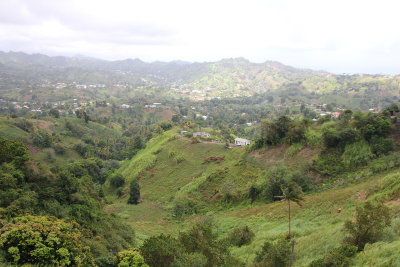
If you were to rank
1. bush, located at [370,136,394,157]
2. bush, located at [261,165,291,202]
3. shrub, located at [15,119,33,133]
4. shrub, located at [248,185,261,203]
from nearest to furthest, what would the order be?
1. bush, located at [370,136,394,157]
2. bush, located at [261,165,291,202]
3. shrub, located at [248,185,261,203]
4. shrub, located at [15,119,33,133]

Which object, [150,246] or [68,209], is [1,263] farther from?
[68,209]

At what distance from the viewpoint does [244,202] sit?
30.5 metres

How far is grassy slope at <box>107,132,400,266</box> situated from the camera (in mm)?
15625

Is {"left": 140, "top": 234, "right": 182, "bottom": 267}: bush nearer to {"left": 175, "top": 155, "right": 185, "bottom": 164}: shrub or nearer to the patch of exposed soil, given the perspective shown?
{"left": 175, "top": 155, "right": 185, "bottom": 164}: shrub

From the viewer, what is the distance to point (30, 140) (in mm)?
63812

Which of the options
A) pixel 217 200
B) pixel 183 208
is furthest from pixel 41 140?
pixel 217 200

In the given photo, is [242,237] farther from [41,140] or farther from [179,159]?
[41,140]

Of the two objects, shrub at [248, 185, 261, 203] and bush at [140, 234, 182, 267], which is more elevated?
bush at [140, 234, 182, 267]

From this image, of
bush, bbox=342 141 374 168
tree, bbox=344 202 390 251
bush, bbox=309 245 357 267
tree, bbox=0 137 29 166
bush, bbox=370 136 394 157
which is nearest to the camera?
bush, bbox=309 245 357 267

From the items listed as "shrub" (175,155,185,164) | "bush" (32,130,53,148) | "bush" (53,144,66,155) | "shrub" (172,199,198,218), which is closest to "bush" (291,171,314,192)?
"shrub" (172,199,198,218)

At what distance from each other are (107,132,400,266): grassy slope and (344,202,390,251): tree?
0.65 meters

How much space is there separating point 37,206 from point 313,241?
67.8 feet

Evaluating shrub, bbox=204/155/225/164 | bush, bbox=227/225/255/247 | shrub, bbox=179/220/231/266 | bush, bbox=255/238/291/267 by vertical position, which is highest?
bush, bbox=255/238/291/267

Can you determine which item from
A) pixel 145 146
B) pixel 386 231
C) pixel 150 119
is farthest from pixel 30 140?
pixel 386 231
